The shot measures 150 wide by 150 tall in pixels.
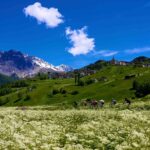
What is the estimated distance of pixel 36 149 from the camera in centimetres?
1656

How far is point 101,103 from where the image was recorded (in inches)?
3039

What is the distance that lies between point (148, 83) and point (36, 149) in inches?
6088

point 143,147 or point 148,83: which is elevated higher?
point 148,83

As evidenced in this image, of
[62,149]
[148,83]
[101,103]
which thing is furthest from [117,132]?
[148,83]

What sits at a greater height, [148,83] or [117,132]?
[148,83]

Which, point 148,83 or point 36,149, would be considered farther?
point 148,83

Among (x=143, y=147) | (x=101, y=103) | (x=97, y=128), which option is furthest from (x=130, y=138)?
(x=101, y=103)

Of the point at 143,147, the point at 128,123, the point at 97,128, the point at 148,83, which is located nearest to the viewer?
the point at 143,147

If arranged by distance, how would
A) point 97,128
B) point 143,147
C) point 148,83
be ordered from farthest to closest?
point 148,83, point 97,128, point 143,147

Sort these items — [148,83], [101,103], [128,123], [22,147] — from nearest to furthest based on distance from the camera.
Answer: [22,147] < [128,123] < [101,103] < [148,83]

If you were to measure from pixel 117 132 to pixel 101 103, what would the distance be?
180 ft

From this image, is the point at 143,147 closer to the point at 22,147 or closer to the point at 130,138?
the point at 130,138

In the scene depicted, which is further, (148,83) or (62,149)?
(148,83)

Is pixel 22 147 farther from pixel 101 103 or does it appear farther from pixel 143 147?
pixel 101 103
